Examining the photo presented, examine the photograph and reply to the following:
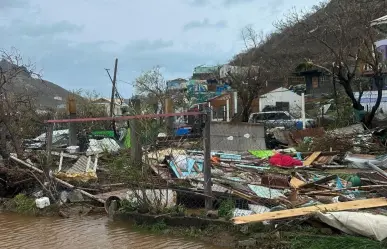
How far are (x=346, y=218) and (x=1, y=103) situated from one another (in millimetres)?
10449

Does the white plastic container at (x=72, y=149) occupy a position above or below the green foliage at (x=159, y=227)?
above

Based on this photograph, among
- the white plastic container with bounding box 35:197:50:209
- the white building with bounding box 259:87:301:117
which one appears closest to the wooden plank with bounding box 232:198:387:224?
the white plastic container with bounding box 35:197:50:209

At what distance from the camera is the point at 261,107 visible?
43656 millimetres

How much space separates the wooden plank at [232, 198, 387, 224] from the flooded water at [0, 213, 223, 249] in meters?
0.83

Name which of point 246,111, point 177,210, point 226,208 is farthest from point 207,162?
point 246,111

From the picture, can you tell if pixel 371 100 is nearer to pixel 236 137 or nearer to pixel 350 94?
pixel 350 94

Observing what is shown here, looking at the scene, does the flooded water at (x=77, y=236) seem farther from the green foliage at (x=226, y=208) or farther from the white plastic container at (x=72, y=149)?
the white plastic container at (x=72, y=149)

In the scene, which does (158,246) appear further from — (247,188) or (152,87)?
(152,87)

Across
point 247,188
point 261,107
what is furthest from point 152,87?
point 247,188

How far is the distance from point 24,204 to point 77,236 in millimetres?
3017

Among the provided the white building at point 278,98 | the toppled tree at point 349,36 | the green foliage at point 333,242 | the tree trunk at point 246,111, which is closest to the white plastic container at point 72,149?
the green foliage at point 333,242

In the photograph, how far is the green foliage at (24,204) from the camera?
1009cm

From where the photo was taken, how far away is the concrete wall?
17.0 meters

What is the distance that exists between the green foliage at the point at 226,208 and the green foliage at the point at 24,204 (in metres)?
4.48
